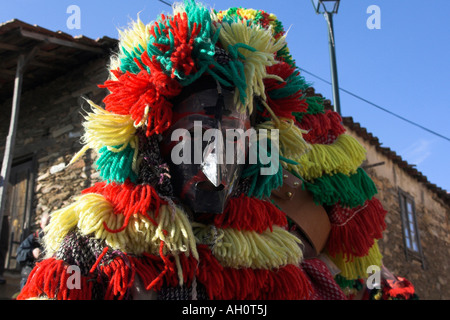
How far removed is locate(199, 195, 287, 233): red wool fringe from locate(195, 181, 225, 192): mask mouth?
0.13 m

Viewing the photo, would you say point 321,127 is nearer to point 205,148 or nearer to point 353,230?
point 353,230

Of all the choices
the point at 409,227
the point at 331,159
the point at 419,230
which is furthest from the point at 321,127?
the point at 419,230

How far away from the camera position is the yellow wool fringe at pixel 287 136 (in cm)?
192

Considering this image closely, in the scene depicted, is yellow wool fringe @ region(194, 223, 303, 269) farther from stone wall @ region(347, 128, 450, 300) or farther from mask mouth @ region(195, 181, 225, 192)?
stone wall @ region(347, 128, 450, 300)

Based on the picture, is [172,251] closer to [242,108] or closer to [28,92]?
[242,108]

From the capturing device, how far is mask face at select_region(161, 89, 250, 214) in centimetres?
160

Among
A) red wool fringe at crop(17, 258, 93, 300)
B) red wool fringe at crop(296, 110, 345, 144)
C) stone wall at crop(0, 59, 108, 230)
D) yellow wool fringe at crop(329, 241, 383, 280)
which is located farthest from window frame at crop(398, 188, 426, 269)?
red wool fringe at crop(17, 258, 93, 300)

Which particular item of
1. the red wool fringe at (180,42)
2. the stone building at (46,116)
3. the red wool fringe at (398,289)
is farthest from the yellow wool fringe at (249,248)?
the stone building at (46,116)

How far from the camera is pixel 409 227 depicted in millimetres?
11625

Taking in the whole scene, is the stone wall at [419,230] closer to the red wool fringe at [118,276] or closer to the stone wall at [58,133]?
the stone wall at [58,133]

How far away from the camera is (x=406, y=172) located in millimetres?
11945

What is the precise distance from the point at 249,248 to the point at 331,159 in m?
0.81
